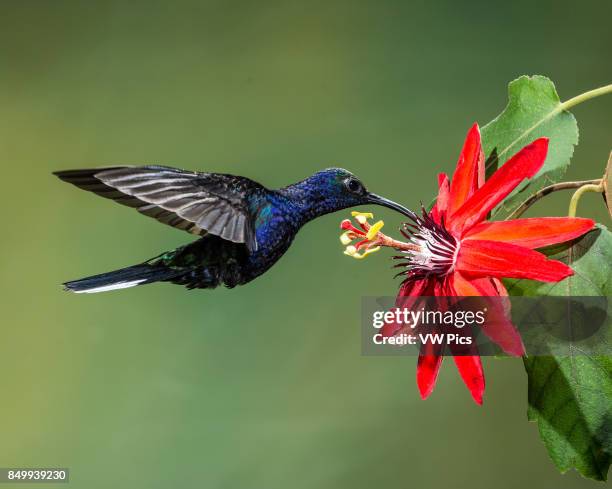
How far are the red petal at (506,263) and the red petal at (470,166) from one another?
0.10 ft

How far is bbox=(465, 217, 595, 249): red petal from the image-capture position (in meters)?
0.36

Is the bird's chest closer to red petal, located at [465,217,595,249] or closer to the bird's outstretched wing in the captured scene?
the bird's outstretched wing

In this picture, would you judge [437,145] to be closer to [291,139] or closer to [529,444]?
[291,139]

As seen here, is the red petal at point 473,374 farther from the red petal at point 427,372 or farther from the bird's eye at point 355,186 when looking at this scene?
the bird's eye at point 355,186

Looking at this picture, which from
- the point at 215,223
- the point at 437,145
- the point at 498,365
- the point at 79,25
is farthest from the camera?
the point at 79,25

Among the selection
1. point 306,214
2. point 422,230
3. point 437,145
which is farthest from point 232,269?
point 437,145

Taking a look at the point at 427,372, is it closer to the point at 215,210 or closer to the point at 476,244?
the point at 476,244

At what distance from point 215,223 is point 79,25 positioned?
174 cm

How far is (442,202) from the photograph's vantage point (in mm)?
457

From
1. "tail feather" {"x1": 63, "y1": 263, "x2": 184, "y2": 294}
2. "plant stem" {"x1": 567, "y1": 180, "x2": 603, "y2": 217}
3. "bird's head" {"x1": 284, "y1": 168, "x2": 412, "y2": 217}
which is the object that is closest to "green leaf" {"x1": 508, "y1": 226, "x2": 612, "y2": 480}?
"plant stem" {"x1": 567, "y1": 180, "x2": 603, "y2": 217}

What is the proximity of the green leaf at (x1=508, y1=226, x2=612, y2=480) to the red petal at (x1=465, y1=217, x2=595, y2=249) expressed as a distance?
50 mm

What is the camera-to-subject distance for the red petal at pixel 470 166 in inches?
16.5

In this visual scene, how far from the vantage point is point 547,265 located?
0.37 meters

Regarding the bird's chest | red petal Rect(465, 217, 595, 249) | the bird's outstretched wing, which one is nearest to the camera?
red petal Rect(465, 217, 595, 249)
